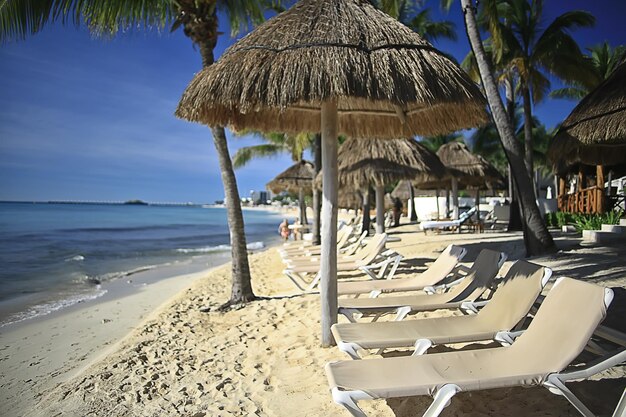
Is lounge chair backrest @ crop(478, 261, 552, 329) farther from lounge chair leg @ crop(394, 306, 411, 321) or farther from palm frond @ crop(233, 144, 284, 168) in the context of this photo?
palm frond @ crop(233, 144, 284, 168)

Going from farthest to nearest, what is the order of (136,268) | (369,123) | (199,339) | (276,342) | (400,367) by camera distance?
(136,268) < (369,123) < (199,339) < (276,342) < (400,367)

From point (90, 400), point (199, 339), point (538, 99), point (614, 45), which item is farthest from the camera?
point (614, 45)

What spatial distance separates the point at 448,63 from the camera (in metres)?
3.44

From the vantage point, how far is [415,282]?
4.82m

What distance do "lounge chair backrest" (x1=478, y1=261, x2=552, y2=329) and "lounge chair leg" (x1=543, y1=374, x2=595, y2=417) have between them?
798 millimetres

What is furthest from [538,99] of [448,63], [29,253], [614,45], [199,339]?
[29,253]

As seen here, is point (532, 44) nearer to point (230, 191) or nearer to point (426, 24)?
point (426, 24)

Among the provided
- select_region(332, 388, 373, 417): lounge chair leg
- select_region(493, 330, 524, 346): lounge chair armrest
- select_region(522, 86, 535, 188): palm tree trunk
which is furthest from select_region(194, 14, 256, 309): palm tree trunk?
select_region(522, 86, 535, 188): palm tree trunk

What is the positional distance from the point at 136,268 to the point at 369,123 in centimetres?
1148

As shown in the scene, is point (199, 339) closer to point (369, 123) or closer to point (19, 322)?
point (369, 123)

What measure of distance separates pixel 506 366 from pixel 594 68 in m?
17.0

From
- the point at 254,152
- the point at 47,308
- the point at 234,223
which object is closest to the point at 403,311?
the point at 234,223

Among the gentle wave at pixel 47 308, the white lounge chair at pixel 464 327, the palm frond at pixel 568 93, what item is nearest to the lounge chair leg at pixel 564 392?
the white lounge chair at pixel 464 327

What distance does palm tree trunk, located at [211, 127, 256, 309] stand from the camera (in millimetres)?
6152
